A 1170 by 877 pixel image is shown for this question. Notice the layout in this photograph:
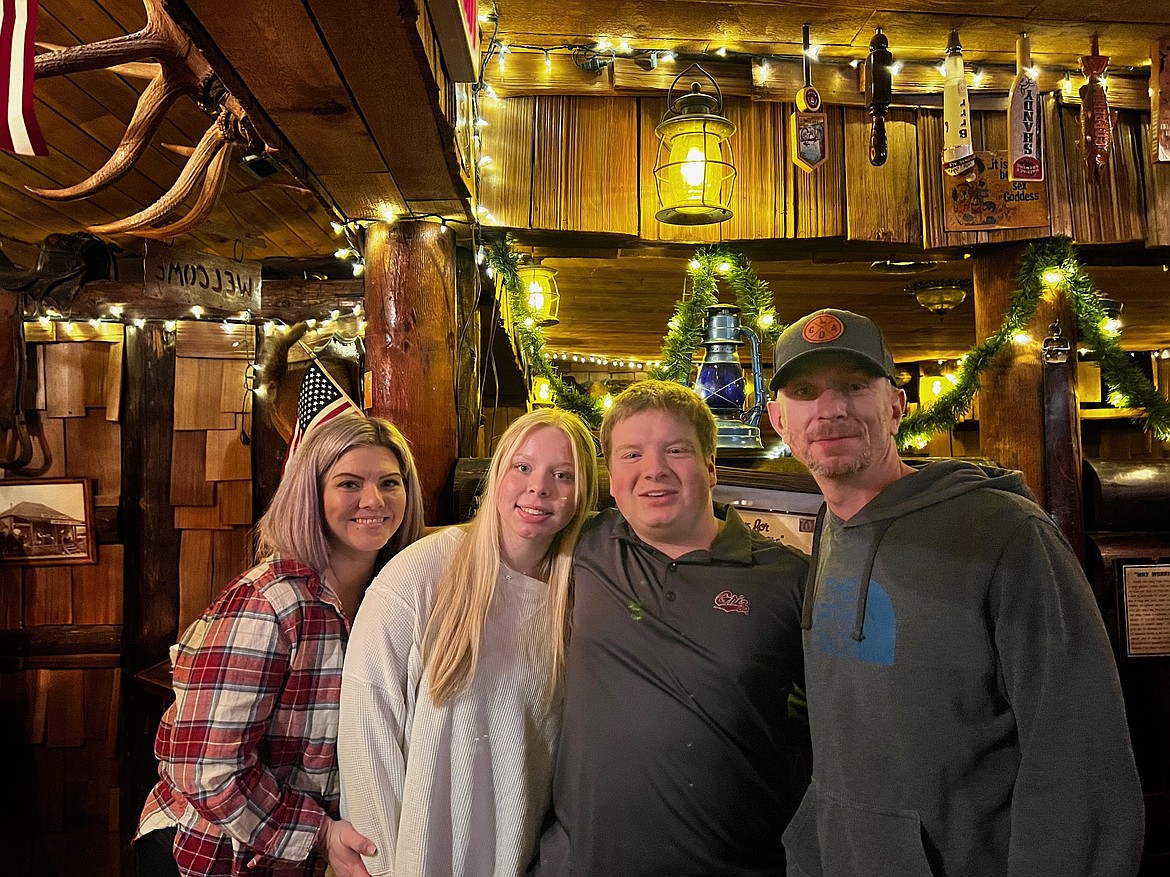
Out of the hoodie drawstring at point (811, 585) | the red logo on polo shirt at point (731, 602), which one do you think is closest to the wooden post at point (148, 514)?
the red logo on polo shirt at point (731, 602)

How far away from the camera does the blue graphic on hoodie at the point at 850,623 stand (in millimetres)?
1623

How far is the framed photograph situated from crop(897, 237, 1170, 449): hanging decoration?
430cm

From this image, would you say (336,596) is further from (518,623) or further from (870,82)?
(870,82)

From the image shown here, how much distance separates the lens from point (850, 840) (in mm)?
1627

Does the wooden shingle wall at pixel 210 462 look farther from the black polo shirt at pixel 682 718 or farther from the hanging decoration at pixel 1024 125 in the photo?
the hanging decoration at pixel 1024 125

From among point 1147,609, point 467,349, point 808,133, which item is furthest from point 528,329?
point 1147,609

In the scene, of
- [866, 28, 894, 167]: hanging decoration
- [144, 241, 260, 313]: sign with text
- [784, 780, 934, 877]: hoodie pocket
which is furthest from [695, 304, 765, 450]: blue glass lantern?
[144, 241, 260, 313]: sign with text

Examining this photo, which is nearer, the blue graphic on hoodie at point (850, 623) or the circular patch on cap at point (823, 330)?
the blue graphic on hoodie at point (850, 623)

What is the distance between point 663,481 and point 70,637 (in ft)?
12.8

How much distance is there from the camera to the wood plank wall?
12.0ft

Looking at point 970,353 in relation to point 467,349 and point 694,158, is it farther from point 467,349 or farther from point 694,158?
point 467,349

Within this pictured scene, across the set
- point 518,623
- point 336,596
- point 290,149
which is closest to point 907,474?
point 518,623

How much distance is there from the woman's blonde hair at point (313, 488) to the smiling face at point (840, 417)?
121 centimetres

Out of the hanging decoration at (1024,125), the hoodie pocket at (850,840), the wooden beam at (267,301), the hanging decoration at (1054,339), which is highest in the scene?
the hanging decoration at (1024,125)
